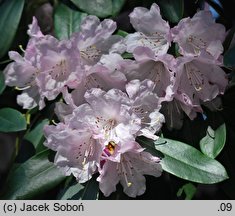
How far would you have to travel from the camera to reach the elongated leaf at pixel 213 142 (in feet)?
4.37

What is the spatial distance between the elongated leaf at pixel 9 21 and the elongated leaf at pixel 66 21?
10cm

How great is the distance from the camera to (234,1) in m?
1.61

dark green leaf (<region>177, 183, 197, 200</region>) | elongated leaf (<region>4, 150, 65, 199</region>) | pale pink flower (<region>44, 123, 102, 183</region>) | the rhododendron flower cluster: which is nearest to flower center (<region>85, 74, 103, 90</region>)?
the rhododendron flower cluster

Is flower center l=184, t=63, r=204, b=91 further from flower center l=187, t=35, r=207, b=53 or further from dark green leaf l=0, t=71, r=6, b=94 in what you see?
dark green leaf l=0, t=71, r=6, b=94

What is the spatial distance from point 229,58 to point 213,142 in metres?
0.20

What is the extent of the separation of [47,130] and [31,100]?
0.16 metres

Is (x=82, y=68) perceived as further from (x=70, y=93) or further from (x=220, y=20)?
(x=220, y=20)

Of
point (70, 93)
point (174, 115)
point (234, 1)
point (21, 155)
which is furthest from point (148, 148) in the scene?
point (234, 1)

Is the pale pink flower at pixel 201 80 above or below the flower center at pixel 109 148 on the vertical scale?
above

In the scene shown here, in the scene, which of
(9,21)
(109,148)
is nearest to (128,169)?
(109,148)

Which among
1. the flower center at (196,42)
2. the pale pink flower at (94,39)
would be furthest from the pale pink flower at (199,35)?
the pale pink flower at (94,39)

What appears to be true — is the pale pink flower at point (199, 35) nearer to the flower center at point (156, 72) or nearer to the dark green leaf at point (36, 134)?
the flower center at point (156, 72)

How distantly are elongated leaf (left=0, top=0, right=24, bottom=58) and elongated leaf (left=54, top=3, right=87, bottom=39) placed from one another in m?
0.10

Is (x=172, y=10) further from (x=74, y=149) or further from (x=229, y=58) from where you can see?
(x=74, y=149)
